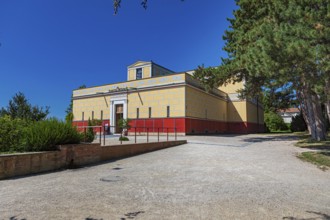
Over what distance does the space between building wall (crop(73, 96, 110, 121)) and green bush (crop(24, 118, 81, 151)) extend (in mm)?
24386

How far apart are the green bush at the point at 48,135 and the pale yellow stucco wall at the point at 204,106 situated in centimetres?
1890

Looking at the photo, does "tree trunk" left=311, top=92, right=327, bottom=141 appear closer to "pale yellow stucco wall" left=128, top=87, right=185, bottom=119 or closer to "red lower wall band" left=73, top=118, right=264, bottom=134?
"red lower wall band" left=73, top=118, right=264, bottom=134

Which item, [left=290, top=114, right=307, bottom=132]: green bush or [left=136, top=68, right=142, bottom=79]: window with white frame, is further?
[left=290, top=114, right=307, bottom=132]: green bush

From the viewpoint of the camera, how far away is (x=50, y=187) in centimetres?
607

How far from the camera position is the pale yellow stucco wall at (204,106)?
2813 centimetres

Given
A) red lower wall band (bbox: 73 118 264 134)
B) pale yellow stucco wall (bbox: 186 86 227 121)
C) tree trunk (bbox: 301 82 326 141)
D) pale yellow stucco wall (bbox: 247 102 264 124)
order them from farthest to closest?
1. pale yellow stucco wall (bbox: 247 102 264 124)
2. pale yellow stucco wall (bbox: 186 86 227 121)
3. red lower wall band (bbox: 73 118 264 134)
4. tree trunk (bbox: 301 82 326 141)

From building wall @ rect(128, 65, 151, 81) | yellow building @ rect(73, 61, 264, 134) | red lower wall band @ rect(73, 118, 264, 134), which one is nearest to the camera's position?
red lower wall band @ rect(73, 118, 264, 134)

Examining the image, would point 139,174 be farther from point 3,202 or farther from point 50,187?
point 3,202

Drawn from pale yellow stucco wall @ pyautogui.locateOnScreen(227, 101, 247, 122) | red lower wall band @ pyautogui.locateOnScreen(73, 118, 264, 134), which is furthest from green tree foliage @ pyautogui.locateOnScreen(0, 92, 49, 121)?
pale yellow stucco wall @ pyautogui.locateOnScreen(227, 101, 247, 122)

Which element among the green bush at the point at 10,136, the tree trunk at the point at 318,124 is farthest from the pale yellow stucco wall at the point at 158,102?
the green bush at the point at 10,136

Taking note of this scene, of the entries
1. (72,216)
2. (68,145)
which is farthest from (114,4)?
(68,145)

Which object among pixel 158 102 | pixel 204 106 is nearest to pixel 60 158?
pixel 158 102

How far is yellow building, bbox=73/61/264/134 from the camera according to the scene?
27.7 metres

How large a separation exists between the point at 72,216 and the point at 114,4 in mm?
3493
